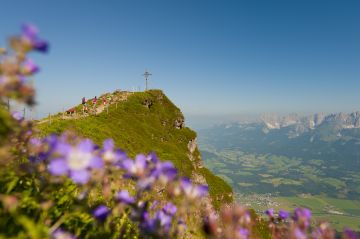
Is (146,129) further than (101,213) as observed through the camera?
Yes

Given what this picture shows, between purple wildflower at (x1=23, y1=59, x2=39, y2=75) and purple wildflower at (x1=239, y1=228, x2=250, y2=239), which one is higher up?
purple wildflower at (x1=23, y1=59, x2=39, y2=75)

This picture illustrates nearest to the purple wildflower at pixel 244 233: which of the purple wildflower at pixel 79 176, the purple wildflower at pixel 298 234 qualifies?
the purple wildflower at pixel 298 234

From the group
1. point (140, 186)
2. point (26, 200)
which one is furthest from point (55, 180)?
point (26, 200)

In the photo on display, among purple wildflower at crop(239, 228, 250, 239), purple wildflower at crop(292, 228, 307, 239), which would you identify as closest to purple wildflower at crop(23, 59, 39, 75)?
purple wildflower at crop(239, 228, 250, 239)

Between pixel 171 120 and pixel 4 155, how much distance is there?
263 ft

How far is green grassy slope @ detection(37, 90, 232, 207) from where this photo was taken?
3985cm

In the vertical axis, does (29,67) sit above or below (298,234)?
above

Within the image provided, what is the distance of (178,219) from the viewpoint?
13.1 ft

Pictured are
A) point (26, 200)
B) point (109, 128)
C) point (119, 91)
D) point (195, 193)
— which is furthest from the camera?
point (119, 91)

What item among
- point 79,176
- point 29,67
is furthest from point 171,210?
point 29,67

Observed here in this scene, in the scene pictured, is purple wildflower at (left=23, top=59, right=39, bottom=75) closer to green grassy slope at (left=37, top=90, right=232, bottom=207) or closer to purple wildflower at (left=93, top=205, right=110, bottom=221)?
purple wildflower at (left=93, top=205, right=110, bottom=221)

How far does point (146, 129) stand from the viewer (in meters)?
63.4

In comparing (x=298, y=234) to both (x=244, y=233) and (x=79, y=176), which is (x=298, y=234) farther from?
(x=79, y=176)

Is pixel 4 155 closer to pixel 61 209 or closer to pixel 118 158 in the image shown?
pixel 118 158
